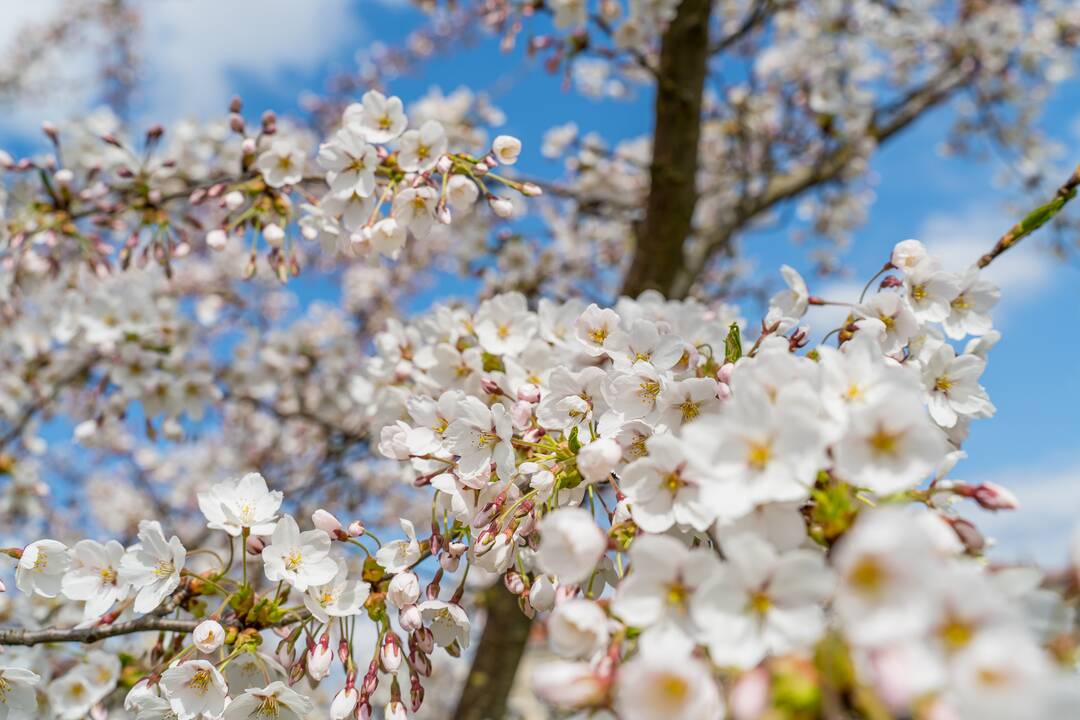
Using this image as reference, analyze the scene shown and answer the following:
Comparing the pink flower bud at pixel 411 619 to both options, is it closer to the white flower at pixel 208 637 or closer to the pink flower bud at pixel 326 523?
the pink flower bud at pixel 326 523

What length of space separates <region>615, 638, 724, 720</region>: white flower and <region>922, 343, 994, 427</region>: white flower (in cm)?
110

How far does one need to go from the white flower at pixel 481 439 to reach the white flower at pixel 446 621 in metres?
0.30

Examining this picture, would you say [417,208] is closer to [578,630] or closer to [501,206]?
[501,206]

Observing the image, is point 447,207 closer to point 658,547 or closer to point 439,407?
point 439,407

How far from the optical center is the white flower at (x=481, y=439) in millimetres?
1691

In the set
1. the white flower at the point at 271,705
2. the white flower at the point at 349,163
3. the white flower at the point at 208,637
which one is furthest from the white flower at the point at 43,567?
the white flower at the point at 349,163

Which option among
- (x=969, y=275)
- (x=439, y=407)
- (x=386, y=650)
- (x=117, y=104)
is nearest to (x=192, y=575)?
(x=386, y=650)

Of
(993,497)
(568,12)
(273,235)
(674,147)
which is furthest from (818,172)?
(993,497)

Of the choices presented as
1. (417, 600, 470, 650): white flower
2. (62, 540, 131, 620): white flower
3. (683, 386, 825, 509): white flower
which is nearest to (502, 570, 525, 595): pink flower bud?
(417, 600, 470, 650): white flower

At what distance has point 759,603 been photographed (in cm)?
100

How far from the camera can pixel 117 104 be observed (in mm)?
9070

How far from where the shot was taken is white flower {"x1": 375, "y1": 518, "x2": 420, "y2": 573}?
1.67 m

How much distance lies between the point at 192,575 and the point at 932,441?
5.31 feet

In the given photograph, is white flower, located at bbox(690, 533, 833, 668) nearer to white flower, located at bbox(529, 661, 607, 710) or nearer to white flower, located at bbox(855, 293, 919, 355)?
white flower, located at bbox(529, 661, 607, 710)
